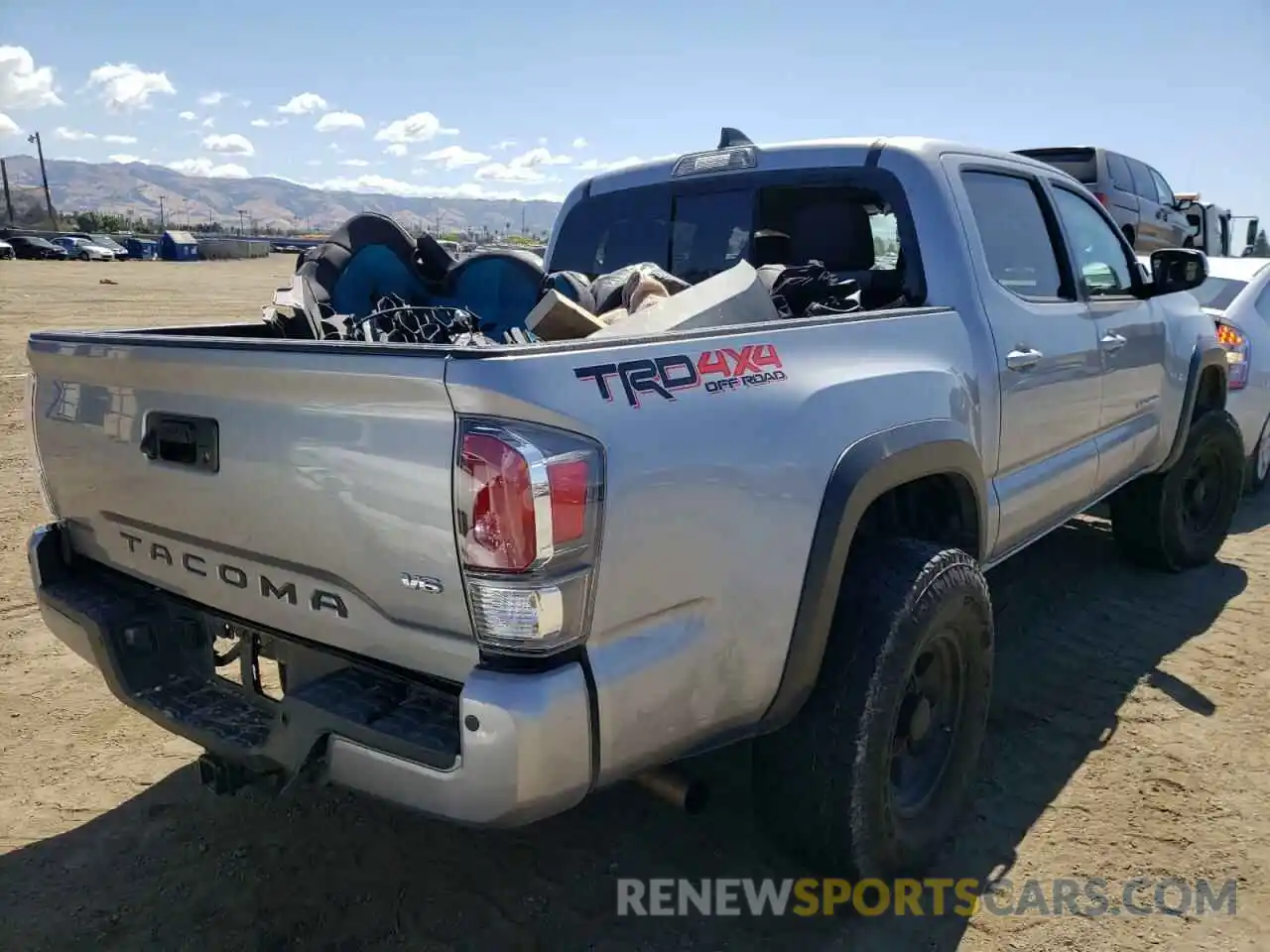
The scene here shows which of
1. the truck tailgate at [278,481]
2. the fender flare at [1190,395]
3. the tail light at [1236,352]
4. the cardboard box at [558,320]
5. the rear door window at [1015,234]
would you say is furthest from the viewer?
the tail light at [1236,352]

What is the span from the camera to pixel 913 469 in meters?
2.56

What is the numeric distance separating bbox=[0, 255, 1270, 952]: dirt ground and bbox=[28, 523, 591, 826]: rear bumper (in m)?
0.62

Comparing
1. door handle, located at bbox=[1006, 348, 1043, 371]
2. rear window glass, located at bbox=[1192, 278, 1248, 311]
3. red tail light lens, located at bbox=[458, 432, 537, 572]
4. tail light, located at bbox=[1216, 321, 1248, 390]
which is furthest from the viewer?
rear window glass, located at bbox=[1192, 278, 1248, 311]

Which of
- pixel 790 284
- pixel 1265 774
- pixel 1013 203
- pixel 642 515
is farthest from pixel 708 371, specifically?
pixel 1265 774

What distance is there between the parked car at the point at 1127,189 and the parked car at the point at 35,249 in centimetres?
5308

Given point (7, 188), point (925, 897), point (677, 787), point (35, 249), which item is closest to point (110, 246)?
point (35, 249)

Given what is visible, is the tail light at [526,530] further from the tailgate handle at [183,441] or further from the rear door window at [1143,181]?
the rear door window at [1143,181]

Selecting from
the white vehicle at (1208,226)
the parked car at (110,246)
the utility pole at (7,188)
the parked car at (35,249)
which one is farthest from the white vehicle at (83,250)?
the white vehicle at (1208,226)

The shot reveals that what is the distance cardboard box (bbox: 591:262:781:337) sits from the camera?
2.46 metres

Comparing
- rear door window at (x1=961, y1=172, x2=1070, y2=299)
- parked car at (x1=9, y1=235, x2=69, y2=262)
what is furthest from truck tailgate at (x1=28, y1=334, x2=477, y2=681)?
parked car at (x1=9, y1=235, x2=69, y2=262)

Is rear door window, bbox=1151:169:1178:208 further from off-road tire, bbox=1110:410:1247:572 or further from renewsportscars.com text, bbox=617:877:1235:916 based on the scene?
renewsportscars.com text, bbox=617:877:1235:916

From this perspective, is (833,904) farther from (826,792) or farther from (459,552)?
(459,552)

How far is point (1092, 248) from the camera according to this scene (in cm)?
421

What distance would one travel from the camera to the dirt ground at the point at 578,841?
8.15 ft
